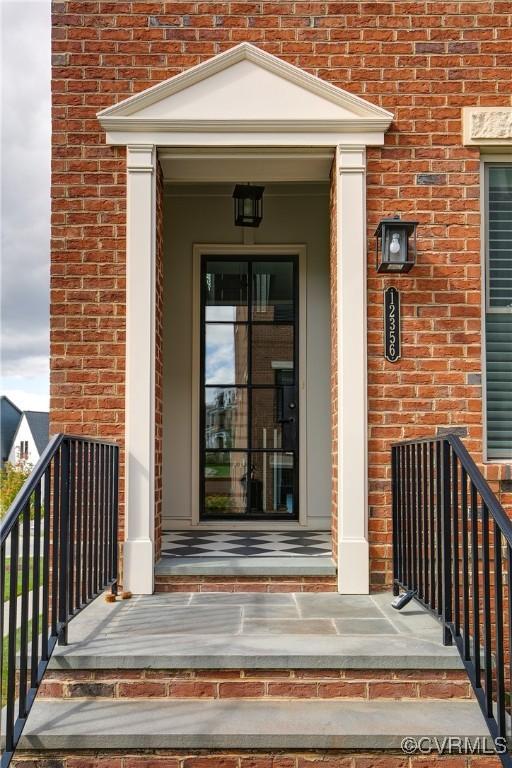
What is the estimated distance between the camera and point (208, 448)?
18.6 ft

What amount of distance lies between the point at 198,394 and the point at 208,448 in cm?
43

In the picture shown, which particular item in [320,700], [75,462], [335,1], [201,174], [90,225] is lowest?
[320,700]

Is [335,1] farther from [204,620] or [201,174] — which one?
[204,620]

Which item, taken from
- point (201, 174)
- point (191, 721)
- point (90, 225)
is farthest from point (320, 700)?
point (201, 174)

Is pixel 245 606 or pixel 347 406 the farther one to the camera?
pixel 347 406

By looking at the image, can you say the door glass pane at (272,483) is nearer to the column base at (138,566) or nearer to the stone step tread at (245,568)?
the stone step tread at (245,568)

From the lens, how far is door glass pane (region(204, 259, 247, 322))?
573 cm

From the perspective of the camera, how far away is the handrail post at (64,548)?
278 cm

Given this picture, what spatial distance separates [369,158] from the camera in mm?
3941

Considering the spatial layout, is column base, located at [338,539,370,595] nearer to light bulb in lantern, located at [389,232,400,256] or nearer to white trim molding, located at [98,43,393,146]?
light bulb in lantern, located at [389,232,400,256]

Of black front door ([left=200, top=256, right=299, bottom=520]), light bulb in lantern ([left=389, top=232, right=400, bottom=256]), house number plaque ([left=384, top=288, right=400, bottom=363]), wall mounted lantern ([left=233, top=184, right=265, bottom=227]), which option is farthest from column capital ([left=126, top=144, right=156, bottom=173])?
black front door ([left=200, top=256, right=299, bottom=520])

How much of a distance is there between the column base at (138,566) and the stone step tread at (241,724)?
1.02 m

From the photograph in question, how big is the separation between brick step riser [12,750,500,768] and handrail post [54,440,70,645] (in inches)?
17.6

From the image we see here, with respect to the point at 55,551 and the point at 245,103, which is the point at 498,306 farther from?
the point at 55,551
